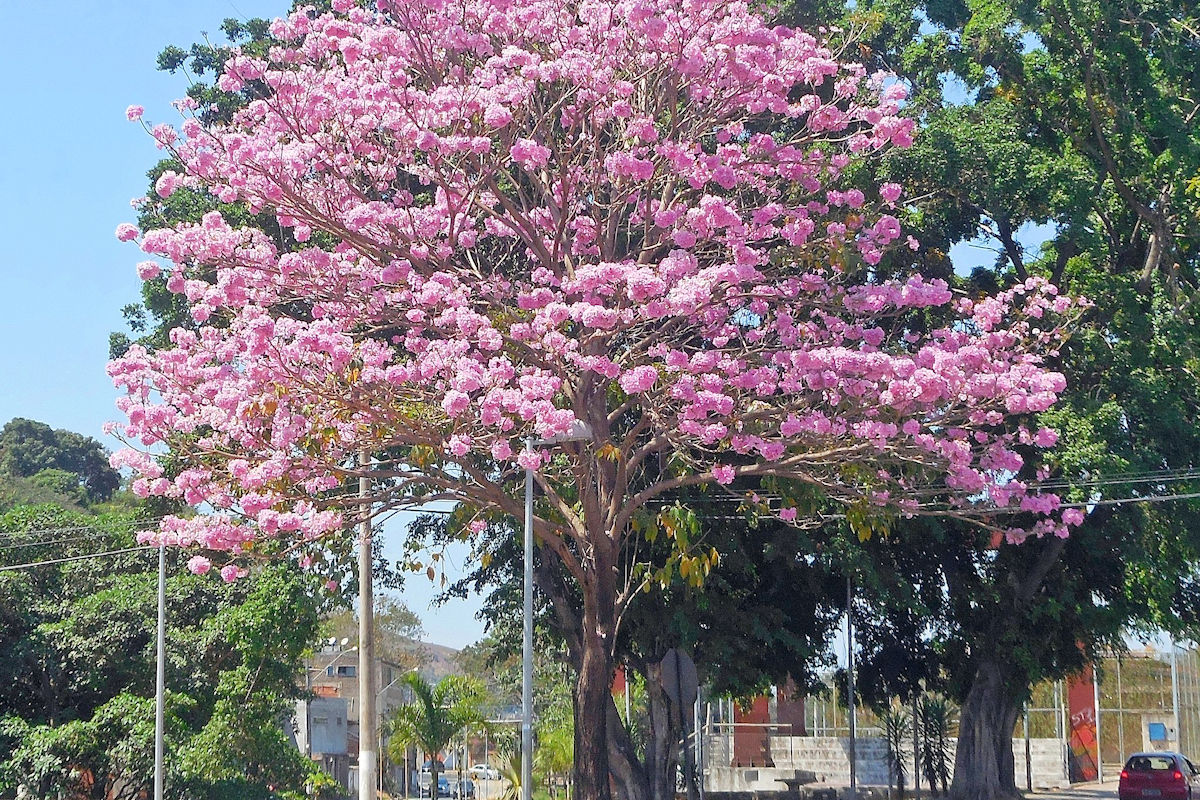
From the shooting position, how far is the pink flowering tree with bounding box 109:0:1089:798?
51.0 ft

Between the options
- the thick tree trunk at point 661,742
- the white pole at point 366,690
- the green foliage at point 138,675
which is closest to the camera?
the white pole at point 366,690

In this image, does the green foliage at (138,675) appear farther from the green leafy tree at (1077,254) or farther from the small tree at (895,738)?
the small tree at (895,738)

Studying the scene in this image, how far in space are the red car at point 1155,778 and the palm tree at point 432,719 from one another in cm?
1383

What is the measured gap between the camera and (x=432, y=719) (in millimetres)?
31203

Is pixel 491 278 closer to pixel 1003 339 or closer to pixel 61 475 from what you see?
pixel 1003 339

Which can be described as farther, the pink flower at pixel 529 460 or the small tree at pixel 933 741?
the small tree at pixel 933 741

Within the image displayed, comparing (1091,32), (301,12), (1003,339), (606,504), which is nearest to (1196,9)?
(1091,32)

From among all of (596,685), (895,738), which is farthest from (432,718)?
(596,685)

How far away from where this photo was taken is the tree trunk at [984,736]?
28.3 meters

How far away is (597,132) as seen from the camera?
54.7 ft

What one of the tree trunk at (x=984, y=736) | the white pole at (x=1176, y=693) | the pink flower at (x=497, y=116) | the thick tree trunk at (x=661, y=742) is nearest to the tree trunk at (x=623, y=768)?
the thick tree trunk at (x=661, y=742)

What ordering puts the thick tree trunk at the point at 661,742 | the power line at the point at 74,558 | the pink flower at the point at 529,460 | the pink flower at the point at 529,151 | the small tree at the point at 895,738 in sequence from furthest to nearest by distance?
the small tree at the point at 895,738 → the power line at the point at 74,558 → the thick tree trunk at the point at 661,742 → the pink flower at the point at 529,151 → the pink flower at the point at 529,460

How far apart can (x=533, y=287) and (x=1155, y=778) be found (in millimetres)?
20031

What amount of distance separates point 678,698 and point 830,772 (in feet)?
84.8
